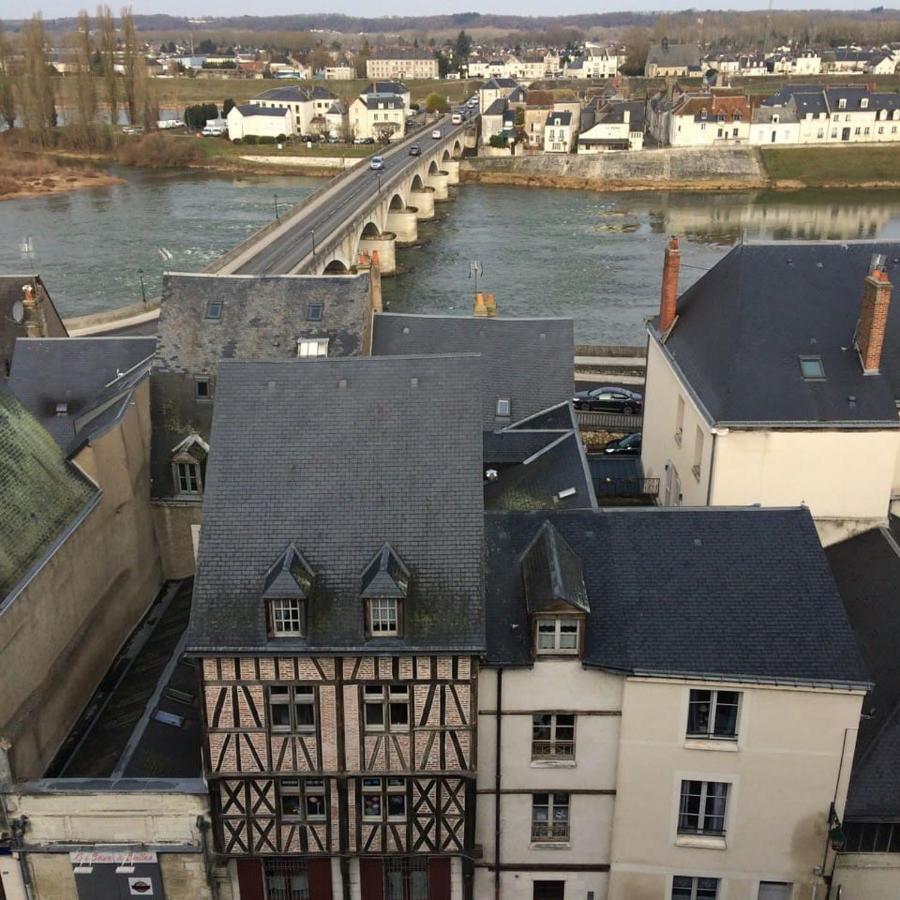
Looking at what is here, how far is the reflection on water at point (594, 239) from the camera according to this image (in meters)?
55.8

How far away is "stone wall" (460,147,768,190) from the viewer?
313ft

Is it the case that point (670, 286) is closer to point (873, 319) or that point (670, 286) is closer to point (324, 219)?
point (873, 319)

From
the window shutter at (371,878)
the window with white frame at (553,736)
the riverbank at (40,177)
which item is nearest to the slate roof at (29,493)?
the window shutter at (371,878)

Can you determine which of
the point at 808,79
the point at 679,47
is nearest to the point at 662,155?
the point at 808,79

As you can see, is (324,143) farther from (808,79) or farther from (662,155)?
(808,79)

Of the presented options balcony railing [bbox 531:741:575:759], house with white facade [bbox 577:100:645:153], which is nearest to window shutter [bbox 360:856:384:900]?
balcony railing [bbox 531:741:575:759]

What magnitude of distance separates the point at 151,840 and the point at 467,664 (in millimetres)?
5794

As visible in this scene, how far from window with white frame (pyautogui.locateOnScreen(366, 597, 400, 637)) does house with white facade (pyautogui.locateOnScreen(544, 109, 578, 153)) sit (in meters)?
97.4

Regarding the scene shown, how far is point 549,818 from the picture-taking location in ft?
49.7

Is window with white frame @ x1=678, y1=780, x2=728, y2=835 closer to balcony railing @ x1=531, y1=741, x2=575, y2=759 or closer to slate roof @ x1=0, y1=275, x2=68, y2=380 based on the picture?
balcony railing @ x1=531, y1=741, x2=575, y2=759

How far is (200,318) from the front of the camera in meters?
24.1

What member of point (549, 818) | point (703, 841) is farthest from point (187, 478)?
point (703, 841)

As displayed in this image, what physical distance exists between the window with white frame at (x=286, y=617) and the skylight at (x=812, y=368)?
12475 millimetres

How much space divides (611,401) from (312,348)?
529 inches
